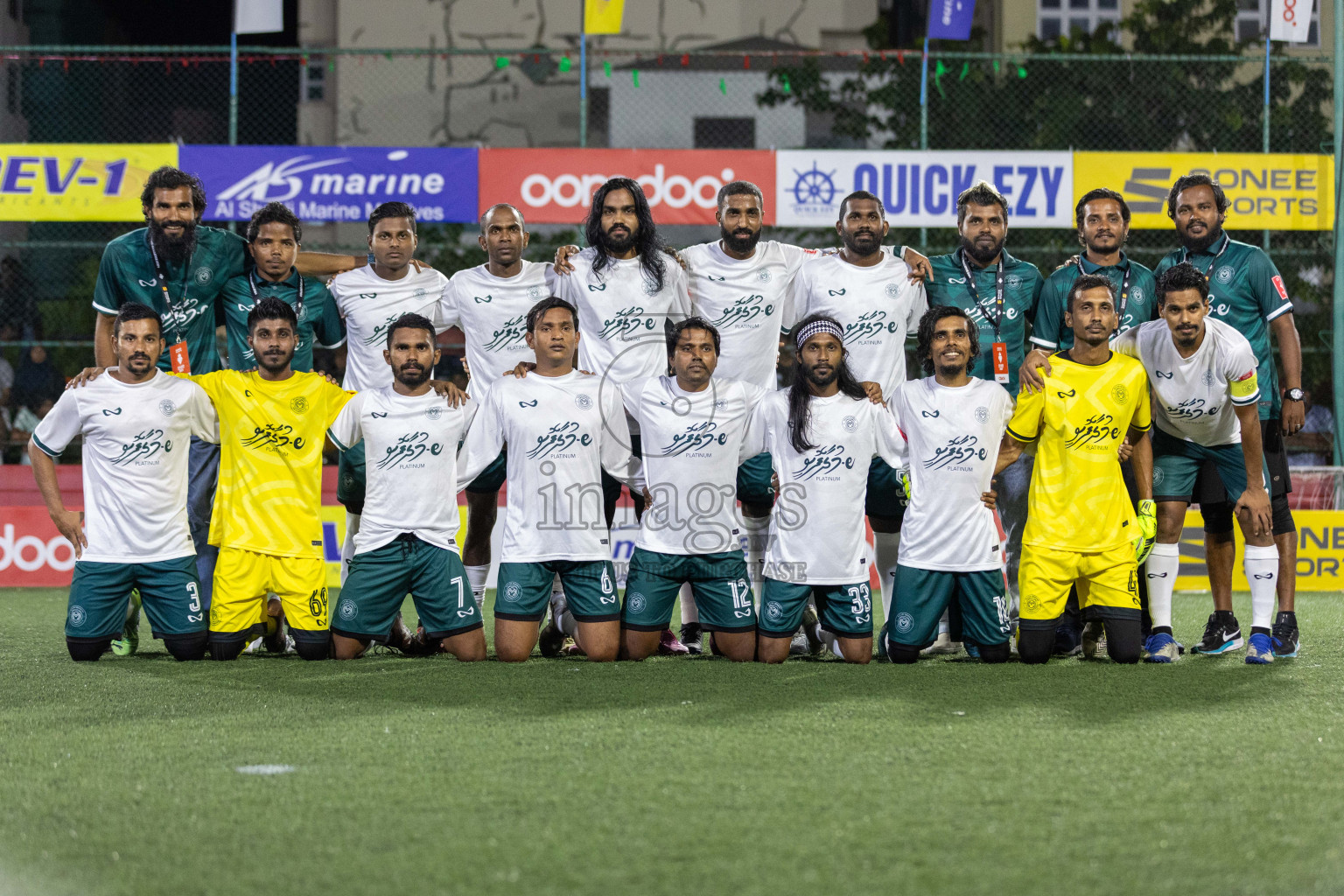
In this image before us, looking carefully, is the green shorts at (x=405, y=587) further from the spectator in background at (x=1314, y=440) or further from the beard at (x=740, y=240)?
the spectator in background at (x=1314, y=440)

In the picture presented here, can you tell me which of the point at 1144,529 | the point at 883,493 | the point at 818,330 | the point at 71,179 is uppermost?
the point at 71,179

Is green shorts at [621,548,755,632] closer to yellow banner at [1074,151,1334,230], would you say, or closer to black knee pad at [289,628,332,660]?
black knee pad at [289,628,332,660]

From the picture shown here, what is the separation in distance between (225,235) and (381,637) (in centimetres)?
213

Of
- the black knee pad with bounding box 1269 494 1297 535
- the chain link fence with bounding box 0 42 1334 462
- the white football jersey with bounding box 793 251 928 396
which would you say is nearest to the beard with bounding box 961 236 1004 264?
the white football jersey with bounding box 793 251 928 396

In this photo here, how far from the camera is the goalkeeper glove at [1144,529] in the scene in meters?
5.85

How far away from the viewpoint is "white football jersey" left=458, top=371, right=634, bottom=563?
5.93 m

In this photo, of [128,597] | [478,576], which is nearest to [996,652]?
[478,576]

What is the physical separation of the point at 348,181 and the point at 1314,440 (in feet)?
28.1

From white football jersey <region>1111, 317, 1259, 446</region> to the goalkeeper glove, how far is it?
1.53 feet

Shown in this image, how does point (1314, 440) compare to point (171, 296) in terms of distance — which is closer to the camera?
point (171, 296)

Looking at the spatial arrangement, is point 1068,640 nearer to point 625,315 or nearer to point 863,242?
point 863,242

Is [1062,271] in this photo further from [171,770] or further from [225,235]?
[171,770]

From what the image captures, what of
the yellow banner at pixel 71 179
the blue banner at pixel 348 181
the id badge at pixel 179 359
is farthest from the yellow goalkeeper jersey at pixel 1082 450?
the yellow banner at pixel 71 179

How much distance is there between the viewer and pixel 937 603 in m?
5.83
